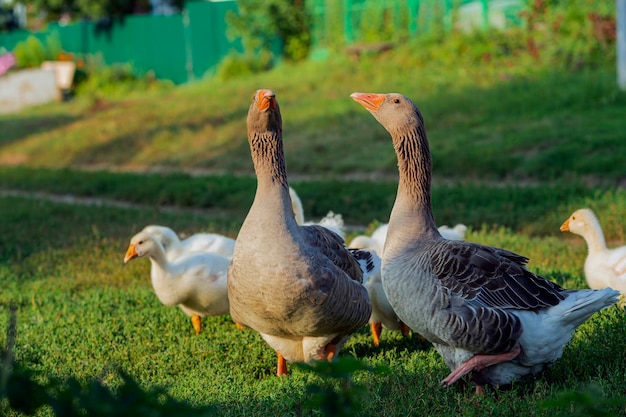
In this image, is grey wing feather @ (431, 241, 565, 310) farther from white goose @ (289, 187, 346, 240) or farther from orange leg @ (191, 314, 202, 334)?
orange leg @ (191, 314, 202, 334)

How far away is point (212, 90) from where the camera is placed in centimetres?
2336

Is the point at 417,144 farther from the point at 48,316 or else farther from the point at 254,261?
the point at 48,316

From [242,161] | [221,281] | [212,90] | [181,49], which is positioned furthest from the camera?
[181,49]

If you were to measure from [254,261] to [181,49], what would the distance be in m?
25.1

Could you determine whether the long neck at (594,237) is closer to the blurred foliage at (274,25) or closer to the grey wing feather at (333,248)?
the grey wing feather at (333,248)

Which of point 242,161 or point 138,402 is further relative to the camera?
point 242,161

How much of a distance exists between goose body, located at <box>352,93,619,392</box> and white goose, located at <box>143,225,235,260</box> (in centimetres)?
264

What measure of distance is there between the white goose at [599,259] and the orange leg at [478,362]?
207 cm

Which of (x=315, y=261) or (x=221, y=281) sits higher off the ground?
(x=315, y=261)

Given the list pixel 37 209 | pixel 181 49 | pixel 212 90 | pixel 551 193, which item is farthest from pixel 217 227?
pixel 181 49

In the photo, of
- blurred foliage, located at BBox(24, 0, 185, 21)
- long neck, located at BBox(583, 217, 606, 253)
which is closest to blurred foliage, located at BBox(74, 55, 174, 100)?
blurred foliage, located at BBox(24, 0, 185, 21)

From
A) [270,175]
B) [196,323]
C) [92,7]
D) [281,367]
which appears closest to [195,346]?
[196,323]

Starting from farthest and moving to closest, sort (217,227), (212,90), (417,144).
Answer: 1. (212,90)
2. (217,227)
3. (417,144)

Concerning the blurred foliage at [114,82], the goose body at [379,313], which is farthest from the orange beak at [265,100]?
the blurred foliage at [114,82]
